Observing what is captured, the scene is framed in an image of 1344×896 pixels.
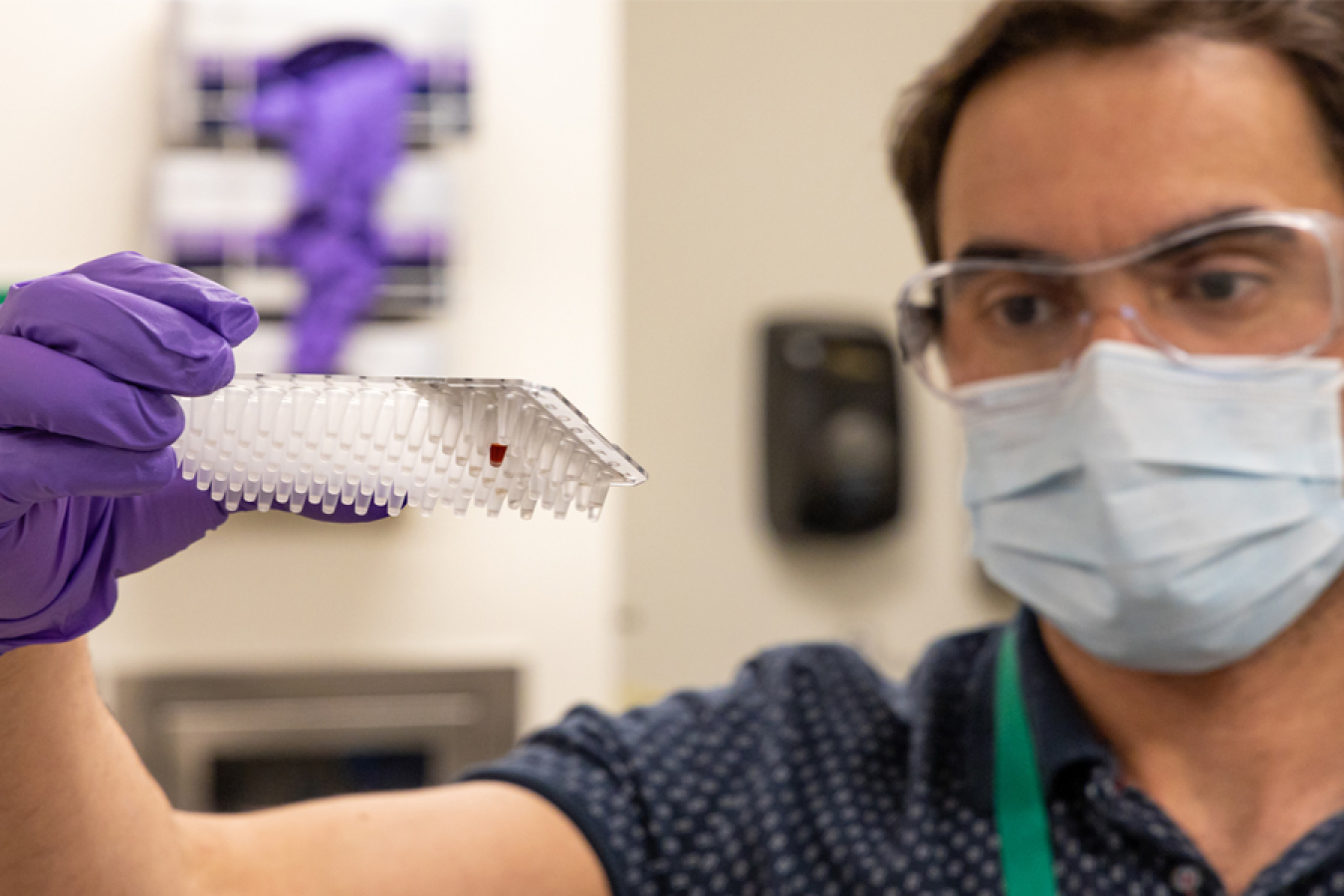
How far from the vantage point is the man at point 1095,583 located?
2.99 feet

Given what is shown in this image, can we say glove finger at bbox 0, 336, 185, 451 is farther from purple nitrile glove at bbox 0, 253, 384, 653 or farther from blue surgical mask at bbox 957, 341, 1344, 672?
blue surgical mask at bbox 957, 341, 1344, 672

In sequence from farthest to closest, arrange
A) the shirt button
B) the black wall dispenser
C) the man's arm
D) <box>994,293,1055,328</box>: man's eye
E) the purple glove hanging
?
1. the black wall dispenser
2. the purple glove hanging
3. <box>994,293,1055,328</box>: man's eye
4. the shirt button
5. the man's arm

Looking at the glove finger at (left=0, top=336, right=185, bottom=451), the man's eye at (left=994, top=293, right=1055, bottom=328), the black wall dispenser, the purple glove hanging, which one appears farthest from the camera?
the black wall dispenser

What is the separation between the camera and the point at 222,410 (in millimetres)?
570

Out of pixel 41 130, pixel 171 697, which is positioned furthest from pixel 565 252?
pixel 171 697

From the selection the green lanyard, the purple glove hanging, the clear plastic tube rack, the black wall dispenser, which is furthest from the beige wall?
Result: the clear plastic tube rack

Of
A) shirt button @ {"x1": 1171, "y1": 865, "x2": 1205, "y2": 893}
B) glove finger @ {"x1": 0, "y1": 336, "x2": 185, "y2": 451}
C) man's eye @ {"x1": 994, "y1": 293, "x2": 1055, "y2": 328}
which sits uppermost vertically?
man's eye @ {"x1": 994, "y1": 293, "x2": 1055, "y2": 328}

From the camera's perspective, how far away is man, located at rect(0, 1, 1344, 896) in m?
0.91

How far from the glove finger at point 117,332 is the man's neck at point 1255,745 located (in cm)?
79

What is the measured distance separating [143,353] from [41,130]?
1.14 m

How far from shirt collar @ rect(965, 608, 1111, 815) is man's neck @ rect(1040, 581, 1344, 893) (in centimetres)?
6

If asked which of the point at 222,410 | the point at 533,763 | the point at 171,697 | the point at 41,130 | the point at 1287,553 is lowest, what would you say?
the point at 171,697

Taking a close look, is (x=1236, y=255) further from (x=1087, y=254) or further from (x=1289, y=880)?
(x=1289, y=880)

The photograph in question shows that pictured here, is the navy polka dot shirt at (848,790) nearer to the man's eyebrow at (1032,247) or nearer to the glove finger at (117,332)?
the man's eyebrow at (1032,247)
